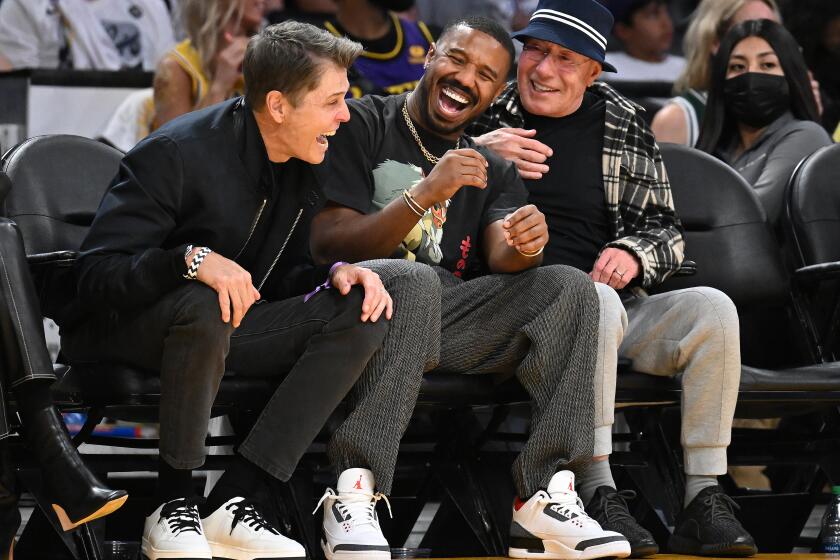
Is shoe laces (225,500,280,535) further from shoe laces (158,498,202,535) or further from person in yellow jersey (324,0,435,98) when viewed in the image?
person in yellow jersey (324,0,435,98)

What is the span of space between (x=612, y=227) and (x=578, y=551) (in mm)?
1054

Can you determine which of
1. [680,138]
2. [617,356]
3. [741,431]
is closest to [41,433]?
[617,356]

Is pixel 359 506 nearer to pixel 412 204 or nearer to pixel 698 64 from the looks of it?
pixel 412 204

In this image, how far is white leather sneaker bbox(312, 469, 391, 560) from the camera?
2.45 metres

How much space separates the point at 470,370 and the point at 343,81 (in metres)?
0.69

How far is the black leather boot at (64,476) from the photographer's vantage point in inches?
87.4

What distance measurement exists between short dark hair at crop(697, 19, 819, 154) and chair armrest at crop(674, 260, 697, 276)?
0.83m

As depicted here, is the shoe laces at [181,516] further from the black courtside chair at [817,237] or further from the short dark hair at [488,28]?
the black courtside chair at [817,237]

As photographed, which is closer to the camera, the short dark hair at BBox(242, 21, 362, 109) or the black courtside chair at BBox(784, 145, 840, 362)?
the short dark hair at BBox(242, 21, 362, 109)

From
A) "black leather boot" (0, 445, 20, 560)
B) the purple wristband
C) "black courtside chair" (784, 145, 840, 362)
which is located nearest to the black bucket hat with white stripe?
"black courtside chair" (784, 145, 840, 362)

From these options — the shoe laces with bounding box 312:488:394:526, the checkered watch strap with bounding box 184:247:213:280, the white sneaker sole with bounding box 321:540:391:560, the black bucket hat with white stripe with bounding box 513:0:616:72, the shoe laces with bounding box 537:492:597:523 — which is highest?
the black bucket hat with white stripe with bounding box 513:0:616:72

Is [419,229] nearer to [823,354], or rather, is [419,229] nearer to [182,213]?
[182,213]

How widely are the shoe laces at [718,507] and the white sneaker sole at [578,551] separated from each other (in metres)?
0.27

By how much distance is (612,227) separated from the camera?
11.0ft
